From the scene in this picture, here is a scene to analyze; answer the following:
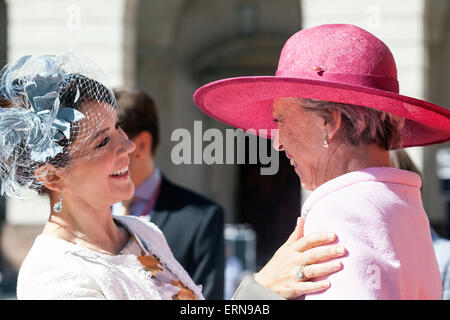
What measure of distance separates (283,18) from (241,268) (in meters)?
5.16

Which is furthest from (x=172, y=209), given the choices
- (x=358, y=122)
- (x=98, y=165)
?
(x=358, y=122)

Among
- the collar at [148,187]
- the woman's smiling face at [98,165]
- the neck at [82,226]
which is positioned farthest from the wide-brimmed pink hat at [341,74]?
the collar at [148,187]

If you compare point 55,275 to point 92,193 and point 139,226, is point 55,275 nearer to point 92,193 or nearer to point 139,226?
point 92,193

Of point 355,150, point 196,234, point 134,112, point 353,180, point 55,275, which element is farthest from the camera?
point 134,112

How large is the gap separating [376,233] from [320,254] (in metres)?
0.13

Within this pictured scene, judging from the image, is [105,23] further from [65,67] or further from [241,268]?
[65,67]

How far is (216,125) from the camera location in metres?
10.9

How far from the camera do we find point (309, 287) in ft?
4.99

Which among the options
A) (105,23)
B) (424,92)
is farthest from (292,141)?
(105,23)

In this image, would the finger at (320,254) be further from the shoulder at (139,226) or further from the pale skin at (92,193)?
the shoulder at (139,226)

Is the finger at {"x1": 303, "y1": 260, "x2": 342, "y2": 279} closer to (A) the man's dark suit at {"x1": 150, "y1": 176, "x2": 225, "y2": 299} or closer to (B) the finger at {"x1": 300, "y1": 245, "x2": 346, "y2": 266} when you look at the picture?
(B) the finger at {"x1": 300, "y1": 245, "x2": 346, "y2": 266}

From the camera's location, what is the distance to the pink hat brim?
171 cm

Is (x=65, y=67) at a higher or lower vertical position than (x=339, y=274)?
higher

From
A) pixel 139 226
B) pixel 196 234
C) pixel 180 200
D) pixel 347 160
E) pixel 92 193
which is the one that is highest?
pixel 347 160
